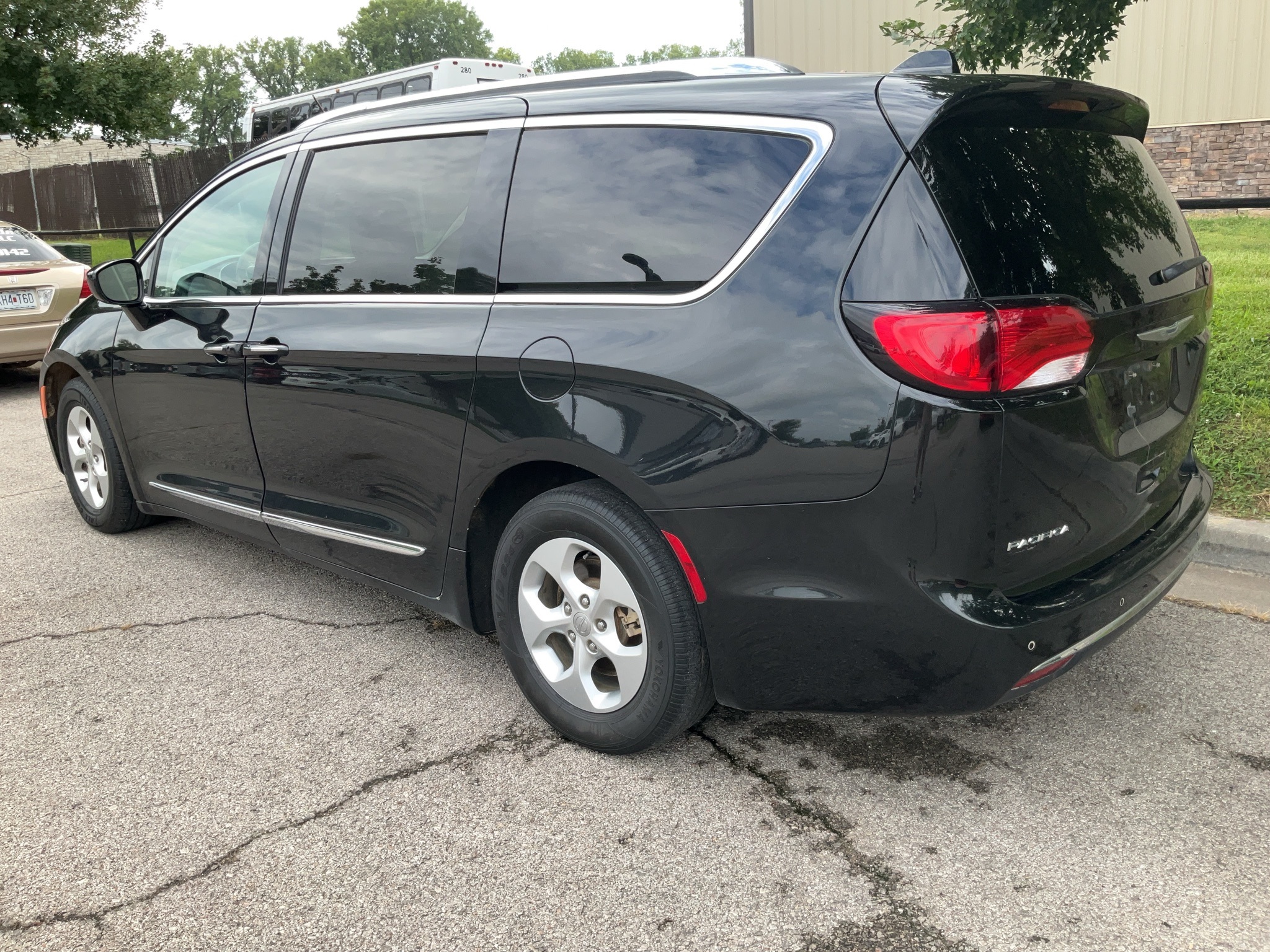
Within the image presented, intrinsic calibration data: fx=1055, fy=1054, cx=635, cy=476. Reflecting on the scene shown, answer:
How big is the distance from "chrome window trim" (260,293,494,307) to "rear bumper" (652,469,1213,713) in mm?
947

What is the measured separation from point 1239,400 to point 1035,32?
217 cm

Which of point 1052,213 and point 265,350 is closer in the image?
point 1052,213

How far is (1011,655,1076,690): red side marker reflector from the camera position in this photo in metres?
2.40

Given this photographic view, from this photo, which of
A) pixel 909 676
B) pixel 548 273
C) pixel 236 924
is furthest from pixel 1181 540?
pixel 236 924

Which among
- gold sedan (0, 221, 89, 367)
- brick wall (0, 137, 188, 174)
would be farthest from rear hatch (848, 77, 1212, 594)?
brick wall (0, 137, 188, 174)

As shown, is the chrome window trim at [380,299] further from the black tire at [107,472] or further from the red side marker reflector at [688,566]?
the black tire at [107,472]

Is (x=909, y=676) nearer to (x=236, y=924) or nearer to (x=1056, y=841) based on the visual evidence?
(x=1056, y=841)

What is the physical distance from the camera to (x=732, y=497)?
97.7 inches

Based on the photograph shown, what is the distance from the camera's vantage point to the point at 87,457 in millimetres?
5105

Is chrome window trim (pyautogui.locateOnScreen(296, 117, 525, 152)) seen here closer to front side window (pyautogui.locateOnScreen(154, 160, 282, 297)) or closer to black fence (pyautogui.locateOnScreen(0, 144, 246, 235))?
front side window (pyautogui.locateOnScreen(154, 160, 282, 297))

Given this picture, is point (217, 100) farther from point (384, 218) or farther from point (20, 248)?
point (384, 218)

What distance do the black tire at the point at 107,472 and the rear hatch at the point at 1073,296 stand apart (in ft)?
13.0

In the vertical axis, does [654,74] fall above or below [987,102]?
above

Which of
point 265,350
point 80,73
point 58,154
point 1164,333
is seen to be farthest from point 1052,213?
point 58,154
